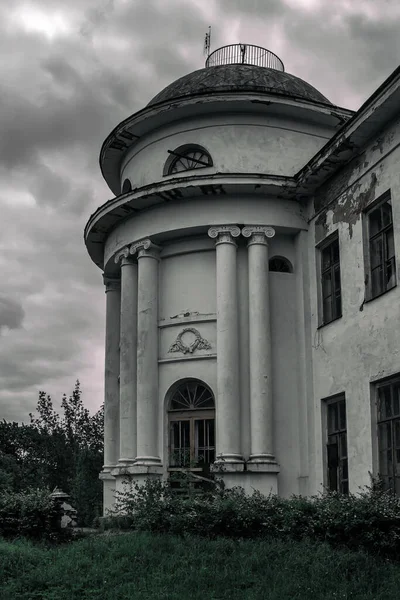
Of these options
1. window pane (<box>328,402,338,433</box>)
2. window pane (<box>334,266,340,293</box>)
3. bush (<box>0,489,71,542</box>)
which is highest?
window pane (<box>334,266,340,293</box>)

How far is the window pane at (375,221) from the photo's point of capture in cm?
1459

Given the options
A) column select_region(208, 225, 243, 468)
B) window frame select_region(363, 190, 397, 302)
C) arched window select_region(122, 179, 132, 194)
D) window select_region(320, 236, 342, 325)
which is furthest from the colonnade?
window frame select_region(363, 190, 397, 302)

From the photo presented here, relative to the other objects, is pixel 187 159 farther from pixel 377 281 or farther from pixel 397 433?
pixel 397 433

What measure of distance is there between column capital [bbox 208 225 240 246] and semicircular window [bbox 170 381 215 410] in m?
3.08

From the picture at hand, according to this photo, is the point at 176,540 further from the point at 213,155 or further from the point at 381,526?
the point at 213,155

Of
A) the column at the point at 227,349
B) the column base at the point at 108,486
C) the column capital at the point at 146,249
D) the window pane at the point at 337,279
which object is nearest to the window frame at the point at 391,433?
the window pane at the point at 337,279

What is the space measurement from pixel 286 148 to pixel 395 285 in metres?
5.76

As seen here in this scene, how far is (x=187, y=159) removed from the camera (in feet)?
60.5

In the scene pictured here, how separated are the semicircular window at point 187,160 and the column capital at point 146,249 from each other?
1.77 m

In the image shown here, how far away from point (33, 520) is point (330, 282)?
7305 millimetres

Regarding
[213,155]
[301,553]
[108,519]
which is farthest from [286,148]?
[301,553]

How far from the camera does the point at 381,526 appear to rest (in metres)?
11.0

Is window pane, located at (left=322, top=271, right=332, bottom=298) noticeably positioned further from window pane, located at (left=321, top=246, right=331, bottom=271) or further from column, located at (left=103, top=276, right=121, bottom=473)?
column, located at (left=103, top=276, right=121, bottom=473)

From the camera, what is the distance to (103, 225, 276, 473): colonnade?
53.4ft
